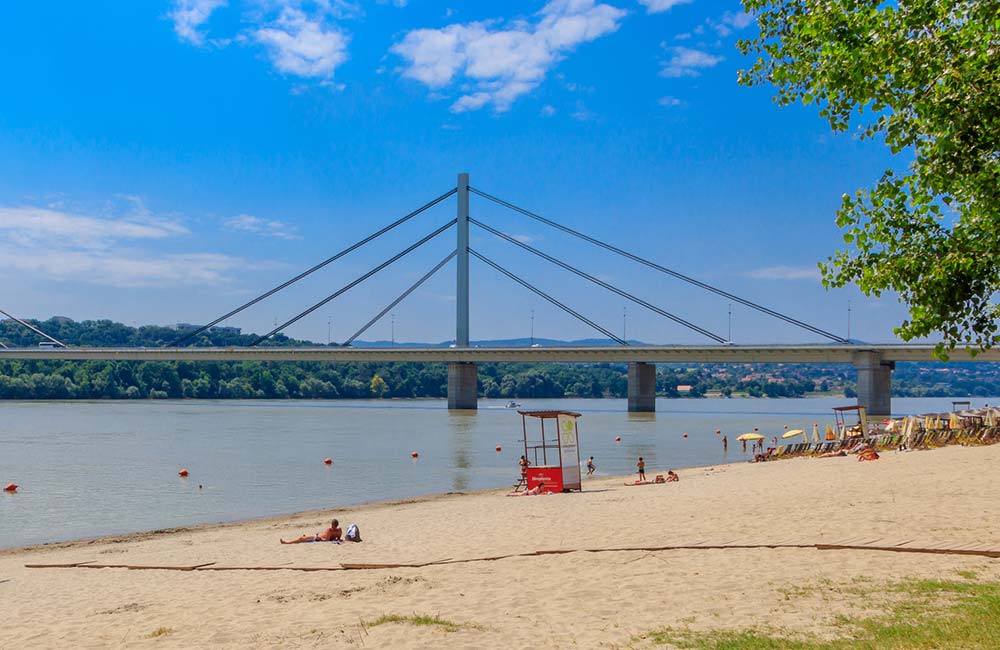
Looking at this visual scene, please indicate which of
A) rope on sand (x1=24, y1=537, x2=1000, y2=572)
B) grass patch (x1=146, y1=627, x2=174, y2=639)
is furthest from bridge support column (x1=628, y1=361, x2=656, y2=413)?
grass patch (x1=146, y1=627, x2=174, y2=639)

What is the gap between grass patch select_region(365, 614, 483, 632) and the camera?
775 cm

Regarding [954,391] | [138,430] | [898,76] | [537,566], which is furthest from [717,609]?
[954,391]

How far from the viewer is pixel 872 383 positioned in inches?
2653

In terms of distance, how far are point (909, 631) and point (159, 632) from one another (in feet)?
21.2

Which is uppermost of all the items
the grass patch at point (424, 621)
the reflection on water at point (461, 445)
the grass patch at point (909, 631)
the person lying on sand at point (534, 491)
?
the grass patch at point (909, 631)

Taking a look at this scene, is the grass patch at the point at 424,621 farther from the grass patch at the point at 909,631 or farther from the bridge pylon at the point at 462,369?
the bridge pylon at the point at 462,369

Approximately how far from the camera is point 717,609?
25.8 ft

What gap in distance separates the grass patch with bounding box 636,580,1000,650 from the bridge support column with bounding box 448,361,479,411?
76229mm

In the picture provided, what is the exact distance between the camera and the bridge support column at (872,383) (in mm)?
67312

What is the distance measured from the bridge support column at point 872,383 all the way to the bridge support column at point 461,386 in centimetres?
3397

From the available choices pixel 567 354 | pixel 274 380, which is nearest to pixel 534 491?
pixel 567 354

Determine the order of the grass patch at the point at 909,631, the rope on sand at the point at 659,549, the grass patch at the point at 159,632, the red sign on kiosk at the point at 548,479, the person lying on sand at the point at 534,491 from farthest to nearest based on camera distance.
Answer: the red sign on kiosk at the point at 548,479
the person lying on sand at the point at 534,491
the rope on sand at the point at 659,549
the grass patch at the point at 159,632
the grass patch at the point at 909,631

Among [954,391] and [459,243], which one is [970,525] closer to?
[459,243]

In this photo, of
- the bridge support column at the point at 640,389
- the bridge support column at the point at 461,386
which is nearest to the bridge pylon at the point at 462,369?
the bridge support column at the point at 461,386
